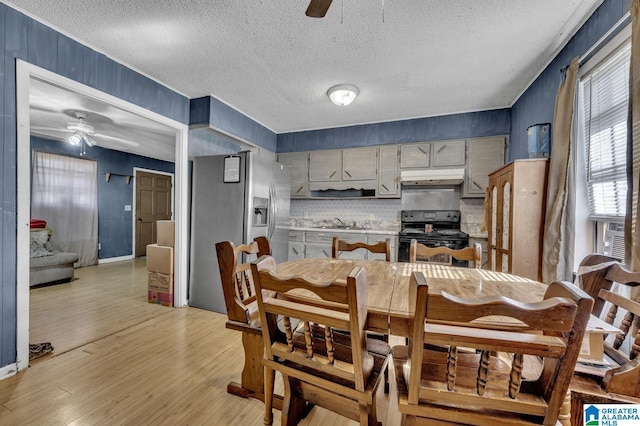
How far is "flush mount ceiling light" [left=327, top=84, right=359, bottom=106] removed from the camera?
9.92 feet

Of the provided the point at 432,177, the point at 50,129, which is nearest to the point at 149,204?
the point at 50,129

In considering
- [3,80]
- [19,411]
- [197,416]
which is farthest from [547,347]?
[3,80]

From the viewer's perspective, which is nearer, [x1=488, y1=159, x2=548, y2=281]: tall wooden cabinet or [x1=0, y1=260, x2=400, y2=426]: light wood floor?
[x1=0, y1=260, x2=400, y2=426]: light wood floor

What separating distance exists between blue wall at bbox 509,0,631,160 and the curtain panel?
287 inches

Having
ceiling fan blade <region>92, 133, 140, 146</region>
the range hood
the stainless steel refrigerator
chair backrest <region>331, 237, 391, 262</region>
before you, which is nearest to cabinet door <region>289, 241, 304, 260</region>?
the stainless steel refrigerator

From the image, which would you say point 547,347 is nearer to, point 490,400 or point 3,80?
point 490,400

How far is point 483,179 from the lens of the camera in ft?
12.0

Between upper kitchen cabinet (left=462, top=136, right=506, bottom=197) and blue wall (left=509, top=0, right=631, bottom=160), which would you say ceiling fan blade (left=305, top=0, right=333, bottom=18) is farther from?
upper kitchen cabinet (left=462, top=136, right=506, bottom=197)

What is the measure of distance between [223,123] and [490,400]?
12.1 feet

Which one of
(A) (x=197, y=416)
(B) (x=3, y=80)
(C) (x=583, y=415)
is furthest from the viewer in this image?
(B) (x=3, y=80)

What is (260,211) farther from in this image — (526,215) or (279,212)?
(526,215)

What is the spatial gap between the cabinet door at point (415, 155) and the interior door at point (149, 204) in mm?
5998

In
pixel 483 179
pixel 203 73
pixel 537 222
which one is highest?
pixel 203 73

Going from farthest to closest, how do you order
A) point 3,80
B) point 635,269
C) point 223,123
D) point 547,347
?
point 223,123
point 3,80
point 635,269
point 547,347
